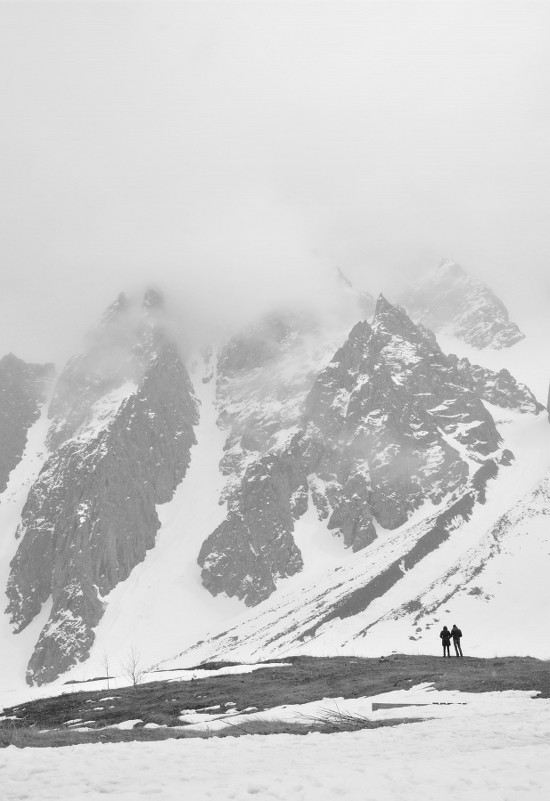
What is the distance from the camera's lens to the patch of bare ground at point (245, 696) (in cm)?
1852

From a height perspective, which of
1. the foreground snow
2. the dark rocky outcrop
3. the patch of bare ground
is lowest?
the patch of bare ground

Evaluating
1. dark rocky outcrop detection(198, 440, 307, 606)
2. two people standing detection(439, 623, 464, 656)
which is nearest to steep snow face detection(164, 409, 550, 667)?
dark rocky outcrop detection(198, 440, 307, 606)

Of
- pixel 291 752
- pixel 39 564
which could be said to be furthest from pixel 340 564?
pixel 291 752

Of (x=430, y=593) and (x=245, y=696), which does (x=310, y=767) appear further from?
(x=430, y=593)

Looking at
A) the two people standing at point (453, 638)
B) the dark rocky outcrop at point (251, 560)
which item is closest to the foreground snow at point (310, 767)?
the two people standing at point (453, 638)

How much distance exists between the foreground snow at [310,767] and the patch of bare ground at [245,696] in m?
3.75

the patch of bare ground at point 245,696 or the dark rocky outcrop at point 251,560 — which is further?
the dark rocky outcrop at point 251,560

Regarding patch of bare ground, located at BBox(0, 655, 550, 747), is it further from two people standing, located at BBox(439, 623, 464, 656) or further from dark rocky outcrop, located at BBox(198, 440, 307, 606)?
dark rocky outcrop, located at BBox(198, 440, 307, 606)

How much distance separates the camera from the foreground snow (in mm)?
9547

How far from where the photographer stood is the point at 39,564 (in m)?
199

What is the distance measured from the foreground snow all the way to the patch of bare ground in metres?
3.75

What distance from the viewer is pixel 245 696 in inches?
1170

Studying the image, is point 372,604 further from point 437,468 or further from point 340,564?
point 437,468

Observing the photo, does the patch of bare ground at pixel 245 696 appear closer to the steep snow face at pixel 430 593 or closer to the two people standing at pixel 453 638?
the two people standing at pixel 453 638
